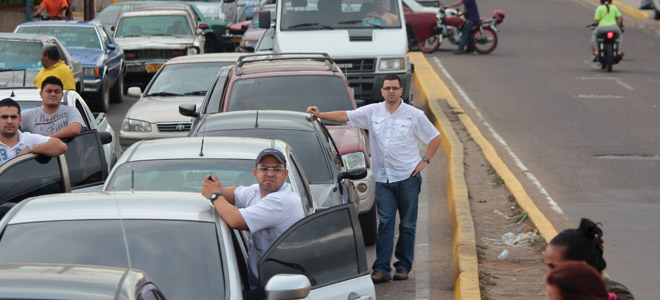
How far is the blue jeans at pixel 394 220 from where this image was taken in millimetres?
9078

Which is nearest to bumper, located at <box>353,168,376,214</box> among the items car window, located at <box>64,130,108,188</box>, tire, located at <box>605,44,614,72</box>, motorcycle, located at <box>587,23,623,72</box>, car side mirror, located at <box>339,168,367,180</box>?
car side mirror, located at <box>339,168,367,180</box>

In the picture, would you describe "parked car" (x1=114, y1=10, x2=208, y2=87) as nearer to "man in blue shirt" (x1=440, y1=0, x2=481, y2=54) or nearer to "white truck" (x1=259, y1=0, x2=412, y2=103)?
"white truck" (x1=259, y1=0, x2=412, y2=103)

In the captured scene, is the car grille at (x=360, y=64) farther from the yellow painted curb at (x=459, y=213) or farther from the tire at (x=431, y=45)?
the tire at (x=431, y=45)

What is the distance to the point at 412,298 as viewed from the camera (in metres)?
8.70

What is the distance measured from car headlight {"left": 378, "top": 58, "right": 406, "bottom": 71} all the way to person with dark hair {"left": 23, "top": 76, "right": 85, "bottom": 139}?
27.6ft

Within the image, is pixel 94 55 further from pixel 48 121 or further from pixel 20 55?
pixel 48 121

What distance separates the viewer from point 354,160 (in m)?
10.7

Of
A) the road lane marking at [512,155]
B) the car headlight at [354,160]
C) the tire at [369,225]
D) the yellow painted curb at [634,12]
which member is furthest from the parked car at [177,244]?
the yellow painted curb at [634,12]

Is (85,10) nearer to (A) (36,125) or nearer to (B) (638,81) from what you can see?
(B) (638,81)

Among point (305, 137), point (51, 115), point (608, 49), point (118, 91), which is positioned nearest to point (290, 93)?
point (305, 137)

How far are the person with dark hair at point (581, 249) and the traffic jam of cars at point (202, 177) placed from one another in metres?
1.14

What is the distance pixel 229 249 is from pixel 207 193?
606 millimetres

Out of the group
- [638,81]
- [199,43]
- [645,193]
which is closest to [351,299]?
[645,193]

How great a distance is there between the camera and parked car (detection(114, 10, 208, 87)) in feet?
76.0
